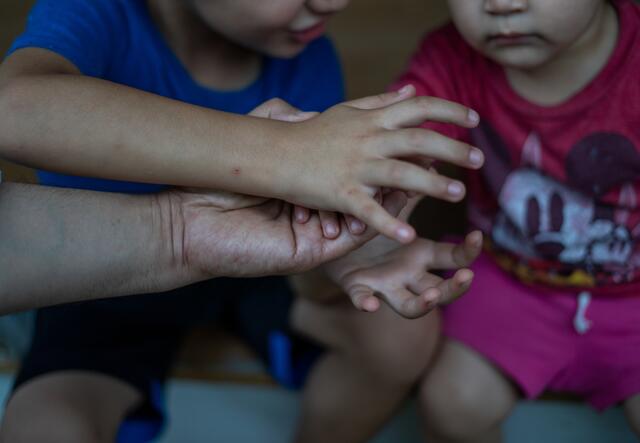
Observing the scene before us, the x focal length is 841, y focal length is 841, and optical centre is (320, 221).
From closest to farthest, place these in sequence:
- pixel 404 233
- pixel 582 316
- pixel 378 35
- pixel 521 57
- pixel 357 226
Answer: pixel 404 233
pixel 357 226
pixel 521 57
pixel 582 316
pixel 378 35

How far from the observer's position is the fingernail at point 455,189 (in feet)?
2.01

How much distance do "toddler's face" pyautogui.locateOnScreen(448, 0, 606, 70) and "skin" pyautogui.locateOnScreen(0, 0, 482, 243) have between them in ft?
0.52

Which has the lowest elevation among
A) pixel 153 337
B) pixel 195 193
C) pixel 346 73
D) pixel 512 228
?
pixel 153 337

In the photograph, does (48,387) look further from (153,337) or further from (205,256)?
(205,256)

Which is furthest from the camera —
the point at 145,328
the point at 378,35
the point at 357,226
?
the point at 378,35

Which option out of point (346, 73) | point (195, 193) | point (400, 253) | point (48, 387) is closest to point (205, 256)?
point (195, 193)

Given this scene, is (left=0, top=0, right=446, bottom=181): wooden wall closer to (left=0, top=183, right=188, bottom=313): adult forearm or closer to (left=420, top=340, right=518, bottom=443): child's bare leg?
(left=420, top=340, right=518, bottom=443): child's bare leg

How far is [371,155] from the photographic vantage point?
0.64 meters

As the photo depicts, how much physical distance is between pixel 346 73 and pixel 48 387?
77 centimetres

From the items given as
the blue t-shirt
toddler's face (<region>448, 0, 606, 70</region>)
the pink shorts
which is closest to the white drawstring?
the pink shorts

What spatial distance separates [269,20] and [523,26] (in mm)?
243

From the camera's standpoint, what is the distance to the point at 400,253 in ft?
2.69

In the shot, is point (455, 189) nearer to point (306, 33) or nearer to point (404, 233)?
point (404, 233)

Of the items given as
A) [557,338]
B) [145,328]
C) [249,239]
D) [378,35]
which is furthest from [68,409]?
[378,35]
